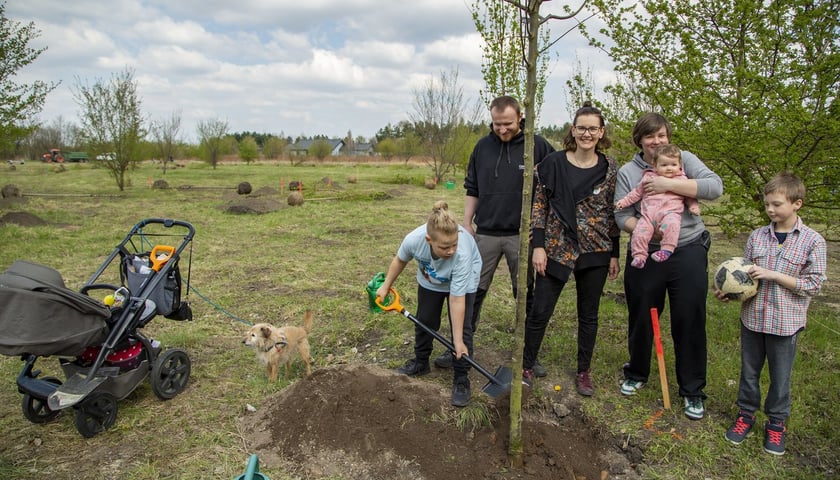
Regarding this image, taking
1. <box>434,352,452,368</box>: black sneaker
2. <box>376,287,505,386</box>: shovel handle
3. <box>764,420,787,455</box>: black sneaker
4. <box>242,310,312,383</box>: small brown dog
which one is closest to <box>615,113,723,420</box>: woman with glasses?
<box>764,420,787,455</box>: black sneaker

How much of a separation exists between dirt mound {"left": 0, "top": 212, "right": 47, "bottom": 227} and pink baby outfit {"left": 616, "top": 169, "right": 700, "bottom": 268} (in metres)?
12.9

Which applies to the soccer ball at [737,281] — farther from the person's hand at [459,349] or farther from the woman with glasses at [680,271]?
the person's hand at [459,349]

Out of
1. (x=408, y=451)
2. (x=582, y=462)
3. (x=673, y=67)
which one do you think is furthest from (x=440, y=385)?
(x=673, y=67)

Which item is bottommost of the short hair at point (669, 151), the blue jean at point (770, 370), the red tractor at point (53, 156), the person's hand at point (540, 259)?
the blue jean at point (770, 370)

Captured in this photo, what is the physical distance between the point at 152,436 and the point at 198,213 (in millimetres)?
11486

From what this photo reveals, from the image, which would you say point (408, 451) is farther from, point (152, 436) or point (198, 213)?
point (198, 213)

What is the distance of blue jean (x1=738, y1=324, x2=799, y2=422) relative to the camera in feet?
9.39

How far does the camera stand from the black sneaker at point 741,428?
9.80 feet

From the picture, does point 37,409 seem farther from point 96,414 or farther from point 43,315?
point 43,315

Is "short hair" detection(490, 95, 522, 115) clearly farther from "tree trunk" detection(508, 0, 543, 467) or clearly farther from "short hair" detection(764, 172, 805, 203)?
"short hair" detection(764, 172, 805, 203)

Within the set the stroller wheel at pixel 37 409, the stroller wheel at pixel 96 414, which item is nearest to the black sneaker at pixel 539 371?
the stroller wheel at pixel 96 414

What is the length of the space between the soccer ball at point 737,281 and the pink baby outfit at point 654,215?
1.04 ft

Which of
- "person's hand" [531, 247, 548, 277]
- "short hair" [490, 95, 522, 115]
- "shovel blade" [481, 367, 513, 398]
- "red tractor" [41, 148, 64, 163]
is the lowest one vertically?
"shovel blade" [481, 367, 513, 398]

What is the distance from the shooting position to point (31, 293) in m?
2.87
